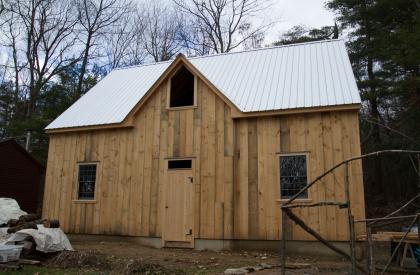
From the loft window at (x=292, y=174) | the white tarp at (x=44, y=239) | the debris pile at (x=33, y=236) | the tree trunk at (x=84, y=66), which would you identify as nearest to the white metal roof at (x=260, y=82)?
the loft window at (x=292, y=174)

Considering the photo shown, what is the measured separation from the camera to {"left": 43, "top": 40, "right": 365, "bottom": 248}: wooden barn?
38.7 ft

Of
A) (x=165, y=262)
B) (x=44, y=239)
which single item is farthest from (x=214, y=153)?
(x=44, y=239)

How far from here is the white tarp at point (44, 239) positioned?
32.5 ft

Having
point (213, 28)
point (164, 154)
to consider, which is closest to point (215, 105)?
point (164, 154)

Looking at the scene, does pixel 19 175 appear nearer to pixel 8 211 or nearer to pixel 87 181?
pixel 87 181

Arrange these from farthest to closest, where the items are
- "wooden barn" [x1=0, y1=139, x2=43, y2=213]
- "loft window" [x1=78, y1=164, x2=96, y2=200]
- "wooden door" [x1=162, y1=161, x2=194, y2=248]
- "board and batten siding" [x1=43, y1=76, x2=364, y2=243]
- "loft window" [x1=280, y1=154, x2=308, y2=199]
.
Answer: "wooden barn" [x1=0, y1=139, x2=43, y2=213] < "loft window" [x1=78, y1=164, x2=96, y2=200] < "wooden door" [x1=162, y1=161, x2=194, y2=248] < "loft window" [x1=280, y1=154, x2=308, y2=199] < "board and batten siding" [x1=43, y1=76, x2=364, y2=243]

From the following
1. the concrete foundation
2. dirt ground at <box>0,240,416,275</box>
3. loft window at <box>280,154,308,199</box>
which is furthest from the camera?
loft window at <box>280,154,308,199</box>

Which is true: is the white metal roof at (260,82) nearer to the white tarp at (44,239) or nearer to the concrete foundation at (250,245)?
the concrete foundation at (250,245)

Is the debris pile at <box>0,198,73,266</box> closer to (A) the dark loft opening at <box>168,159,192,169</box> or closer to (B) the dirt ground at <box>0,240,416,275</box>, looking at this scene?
(B) the dirt ground at <box>0,240,416,275</box>

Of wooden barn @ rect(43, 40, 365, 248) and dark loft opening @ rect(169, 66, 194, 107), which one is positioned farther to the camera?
dark loft opening @ rect(169, 66, 194, 107)

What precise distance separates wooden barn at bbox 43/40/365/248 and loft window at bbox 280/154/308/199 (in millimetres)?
29

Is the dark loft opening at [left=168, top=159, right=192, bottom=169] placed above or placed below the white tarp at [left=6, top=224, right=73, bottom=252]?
above

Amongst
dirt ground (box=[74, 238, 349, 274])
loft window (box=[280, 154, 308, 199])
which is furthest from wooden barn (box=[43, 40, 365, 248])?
dirt ground (box=[74, 238, 349, 274])

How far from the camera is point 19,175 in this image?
2336 centimetres
